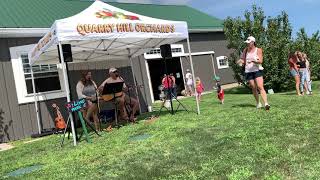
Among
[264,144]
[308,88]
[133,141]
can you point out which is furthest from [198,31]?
[264,144]

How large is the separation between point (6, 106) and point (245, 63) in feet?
26.3

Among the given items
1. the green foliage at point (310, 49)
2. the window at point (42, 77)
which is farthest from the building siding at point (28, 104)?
the green foliage at point (310, 49)

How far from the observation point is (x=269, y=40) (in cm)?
2359

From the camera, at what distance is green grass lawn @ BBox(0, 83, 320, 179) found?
6.01 m

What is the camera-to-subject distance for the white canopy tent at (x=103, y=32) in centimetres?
1027

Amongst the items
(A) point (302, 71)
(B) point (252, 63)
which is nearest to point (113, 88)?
(B) point (252, 63)

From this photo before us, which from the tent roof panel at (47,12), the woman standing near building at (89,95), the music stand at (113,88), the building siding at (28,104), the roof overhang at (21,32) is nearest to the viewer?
the woman standing near building at (89,95)

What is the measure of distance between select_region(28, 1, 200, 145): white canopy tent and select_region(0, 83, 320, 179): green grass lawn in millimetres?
1904

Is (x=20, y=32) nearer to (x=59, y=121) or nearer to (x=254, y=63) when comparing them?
(x=59, y=121)

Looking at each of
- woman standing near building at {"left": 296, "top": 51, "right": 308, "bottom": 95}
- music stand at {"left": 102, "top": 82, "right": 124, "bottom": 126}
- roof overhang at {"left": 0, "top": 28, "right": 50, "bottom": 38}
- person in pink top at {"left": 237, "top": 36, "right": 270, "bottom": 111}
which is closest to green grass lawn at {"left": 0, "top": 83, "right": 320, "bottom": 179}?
person in pink top at {"left": 237, "top": 36, "right": 270, "bottom": 111}

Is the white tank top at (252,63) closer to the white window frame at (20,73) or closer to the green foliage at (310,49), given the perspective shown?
the white window frame at (20,73)

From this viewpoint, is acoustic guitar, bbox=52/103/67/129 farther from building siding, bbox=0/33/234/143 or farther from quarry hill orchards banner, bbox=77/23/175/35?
quarry hill orchards banner, bbox=77/23/175/35

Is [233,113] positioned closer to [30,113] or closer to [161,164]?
[161,164]

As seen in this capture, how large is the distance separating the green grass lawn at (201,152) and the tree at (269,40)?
485 inches
